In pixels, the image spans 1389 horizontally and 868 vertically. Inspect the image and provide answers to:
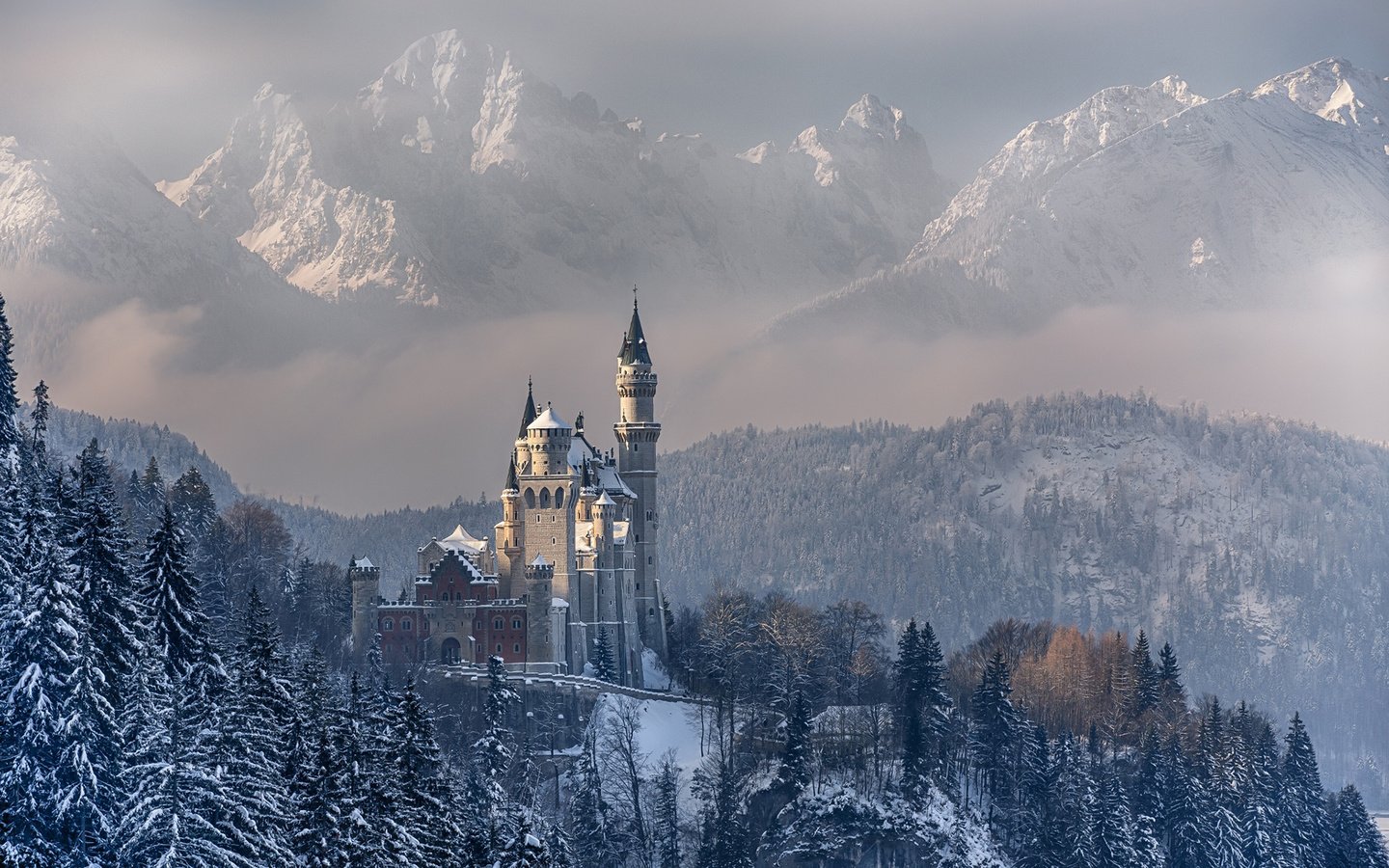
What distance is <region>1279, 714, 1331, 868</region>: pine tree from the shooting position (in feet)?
476

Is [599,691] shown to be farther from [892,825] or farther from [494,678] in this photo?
[892,825]

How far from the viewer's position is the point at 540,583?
147 metres

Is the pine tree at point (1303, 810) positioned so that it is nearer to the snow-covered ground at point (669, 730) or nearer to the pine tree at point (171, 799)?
the snow-covered ground at point (669, 730)

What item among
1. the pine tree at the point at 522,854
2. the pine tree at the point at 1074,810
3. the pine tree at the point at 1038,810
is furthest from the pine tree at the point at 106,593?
the pine tree at the point at 1038,810

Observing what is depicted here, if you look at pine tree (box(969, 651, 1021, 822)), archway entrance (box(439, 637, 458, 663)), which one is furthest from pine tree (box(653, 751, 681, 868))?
pine tree (box(969, 651, 1021, 822))

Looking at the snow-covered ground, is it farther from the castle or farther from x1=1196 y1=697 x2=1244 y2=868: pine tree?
x1=1196 y1=697 x2=1244 y2=868: pine tree

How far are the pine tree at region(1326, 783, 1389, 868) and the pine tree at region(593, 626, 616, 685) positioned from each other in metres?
47.8

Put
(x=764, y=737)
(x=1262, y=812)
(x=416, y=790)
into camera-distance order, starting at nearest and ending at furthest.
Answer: (x=416, y=790)
(x=764, y=737)
(x=1262, y=812)

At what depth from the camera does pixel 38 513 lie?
75.2 metres

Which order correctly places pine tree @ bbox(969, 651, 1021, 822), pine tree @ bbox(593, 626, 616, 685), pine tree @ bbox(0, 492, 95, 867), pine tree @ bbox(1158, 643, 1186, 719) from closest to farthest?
1. pine tree @ bbox(0, 492, 95, 867)
2. pine tree @ bbox(969, 651, 1021, 822)
3. pine tree @ bbox(593, 626, 616, 685)
4. pine tree @ bbox(1158, 643, 1186, 719)

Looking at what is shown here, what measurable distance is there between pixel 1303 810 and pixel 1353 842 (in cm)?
389

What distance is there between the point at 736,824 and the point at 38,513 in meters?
64.9

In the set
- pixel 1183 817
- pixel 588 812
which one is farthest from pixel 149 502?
pixel 1183 817

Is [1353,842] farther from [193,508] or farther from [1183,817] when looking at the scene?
[193,508]
